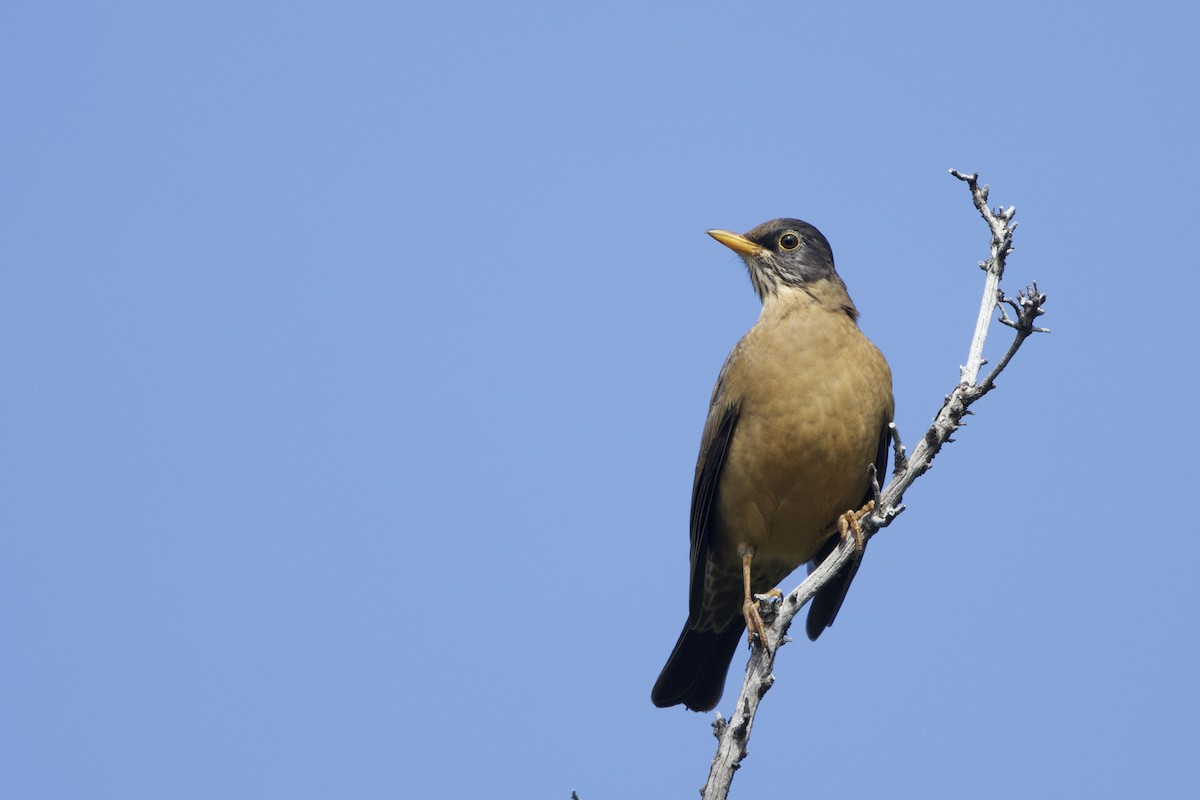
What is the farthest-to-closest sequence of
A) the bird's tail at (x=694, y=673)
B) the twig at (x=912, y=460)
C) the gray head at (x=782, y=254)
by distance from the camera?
the gray head at (x=782, y=254) → the bird's tail at (x=694, y=673) → the twig at (x=912, y=460)

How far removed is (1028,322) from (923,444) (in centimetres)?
70

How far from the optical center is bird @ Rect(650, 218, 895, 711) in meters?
6.82

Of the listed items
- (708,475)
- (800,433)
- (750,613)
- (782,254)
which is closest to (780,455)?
(800,433)

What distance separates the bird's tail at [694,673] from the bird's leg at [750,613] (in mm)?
591

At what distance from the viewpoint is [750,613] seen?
6.37 m

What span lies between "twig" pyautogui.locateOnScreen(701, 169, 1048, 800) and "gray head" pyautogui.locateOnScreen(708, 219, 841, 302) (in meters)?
2.34

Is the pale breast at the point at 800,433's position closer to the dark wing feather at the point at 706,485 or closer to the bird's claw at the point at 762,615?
the dark wing feather at the point at 706,485

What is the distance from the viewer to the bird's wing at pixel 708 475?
719 centimetres

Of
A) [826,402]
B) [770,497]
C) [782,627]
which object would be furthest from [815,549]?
[782,627]

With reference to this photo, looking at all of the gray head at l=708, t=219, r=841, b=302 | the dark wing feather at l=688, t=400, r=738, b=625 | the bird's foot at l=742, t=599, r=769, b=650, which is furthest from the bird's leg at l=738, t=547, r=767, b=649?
the gray head at l=708, t=219, r=841, b=302

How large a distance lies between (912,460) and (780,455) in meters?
1.40

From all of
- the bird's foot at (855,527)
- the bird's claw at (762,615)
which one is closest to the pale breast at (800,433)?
the bird's foot at (855,527)

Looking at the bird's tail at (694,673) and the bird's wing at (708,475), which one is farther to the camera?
the bird's tail at (694,673)

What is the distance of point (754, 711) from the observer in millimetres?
5371
